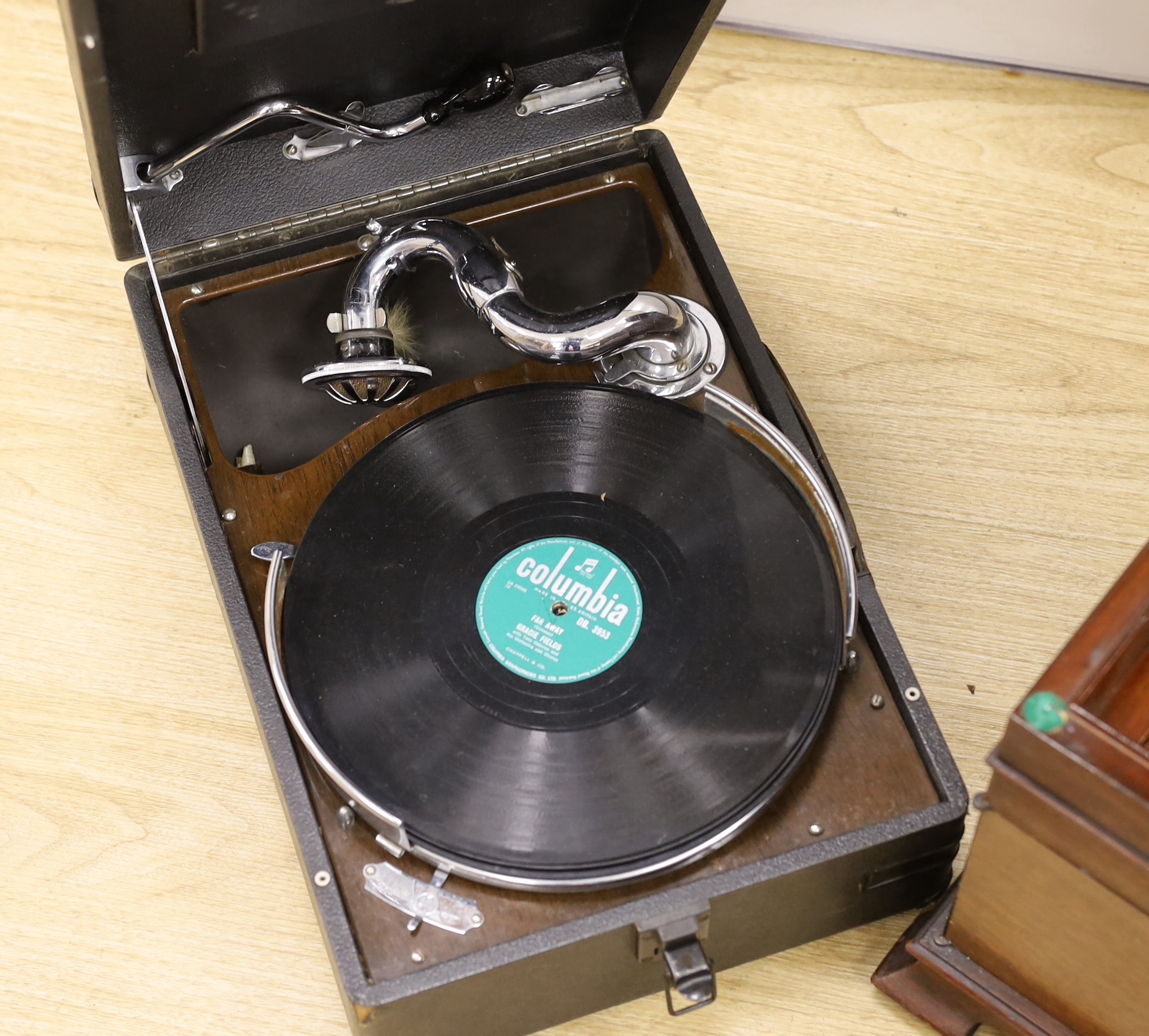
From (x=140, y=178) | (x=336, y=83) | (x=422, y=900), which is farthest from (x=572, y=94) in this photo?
(x=422, y=900)

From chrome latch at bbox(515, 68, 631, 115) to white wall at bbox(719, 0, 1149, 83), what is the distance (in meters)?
0.30

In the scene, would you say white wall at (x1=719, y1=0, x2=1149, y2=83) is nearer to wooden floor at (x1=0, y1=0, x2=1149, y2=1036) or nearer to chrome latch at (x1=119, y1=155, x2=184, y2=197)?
wooden floor at (x1=0, y1=0, x2=1149, y2=1036)

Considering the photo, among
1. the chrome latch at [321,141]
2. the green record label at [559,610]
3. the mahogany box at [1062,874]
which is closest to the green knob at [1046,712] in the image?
the mahogany box at [1062,874]

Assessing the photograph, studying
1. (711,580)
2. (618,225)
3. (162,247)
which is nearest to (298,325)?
(162,247)

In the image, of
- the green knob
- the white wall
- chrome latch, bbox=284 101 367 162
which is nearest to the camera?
A: the green knob

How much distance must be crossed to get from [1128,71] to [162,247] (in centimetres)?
98

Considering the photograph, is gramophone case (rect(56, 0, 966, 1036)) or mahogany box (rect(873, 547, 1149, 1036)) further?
gramophone case (rect(56, 0, 966, 1036))

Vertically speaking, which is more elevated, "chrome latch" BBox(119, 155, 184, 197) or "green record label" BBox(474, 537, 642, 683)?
"chrome latch" BBox(119, 155, 184, 197)

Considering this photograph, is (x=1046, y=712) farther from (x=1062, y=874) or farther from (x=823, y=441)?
(x=823, y=441)

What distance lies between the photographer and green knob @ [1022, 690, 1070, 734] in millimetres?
816

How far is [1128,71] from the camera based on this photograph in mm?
1577

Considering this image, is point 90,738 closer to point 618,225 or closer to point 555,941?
point 555,941

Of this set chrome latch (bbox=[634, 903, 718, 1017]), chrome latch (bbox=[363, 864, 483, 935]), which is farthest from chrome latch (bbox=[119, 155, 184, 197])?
chrome latch (bbox=[634, 903, 718, 1017])

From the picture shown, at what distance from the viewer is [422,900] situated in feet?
3.51
